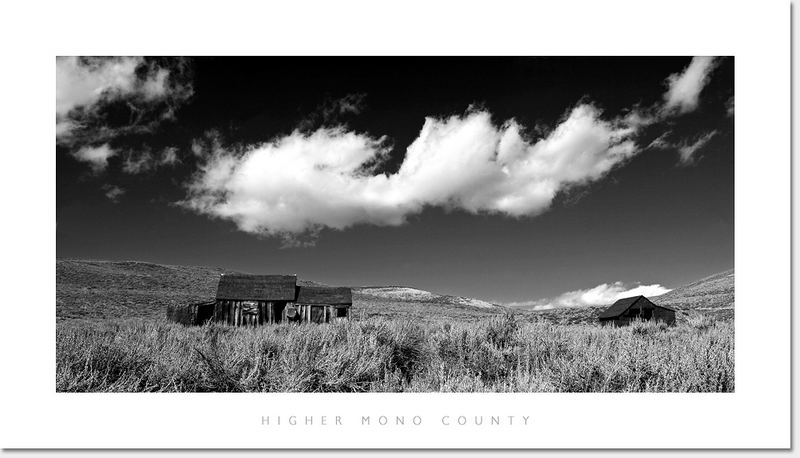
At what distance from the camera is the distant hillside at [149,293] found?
94.1 ft

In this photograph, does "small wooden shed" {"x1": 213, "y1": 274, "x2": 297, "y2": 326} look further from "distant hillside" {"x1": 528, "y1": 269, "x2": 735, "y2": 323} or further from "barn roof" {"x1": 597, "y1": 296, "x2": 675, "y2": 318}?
"barn roof" {"x1": 597, "y1": 296, "x2": 675, "y2": 318}

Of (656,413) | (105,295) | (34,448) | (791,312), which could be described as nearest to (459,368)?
(656,413)

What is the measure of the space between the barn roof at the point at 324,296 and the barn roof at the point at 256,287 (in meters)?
0.73

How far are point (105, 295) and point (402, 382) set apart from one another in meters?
39.1

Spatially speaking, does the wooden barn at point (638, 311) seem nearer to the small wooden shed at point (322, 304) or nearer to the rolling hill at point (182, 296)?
the rolling hill at point (182, 296)

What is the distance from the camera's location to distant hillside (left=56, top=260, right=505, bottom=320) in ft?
94.1

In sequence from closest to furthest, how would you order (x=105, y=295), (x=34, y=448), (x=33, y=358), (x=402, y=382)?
(x=34, y=448), (x=33, y=358), (x=402, y=382), (x=105, y=295)

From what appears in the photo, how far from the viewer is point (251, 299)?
26.7 metres

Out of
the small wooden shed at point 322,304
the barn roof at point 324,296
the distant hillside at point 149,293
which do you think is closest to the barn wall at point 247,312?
the small wooden shed at point 322,304

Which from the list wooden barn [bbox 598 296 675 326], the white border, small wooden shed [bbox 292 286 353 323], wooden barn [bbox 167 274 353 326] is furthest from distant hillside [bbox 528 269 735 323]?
the white border

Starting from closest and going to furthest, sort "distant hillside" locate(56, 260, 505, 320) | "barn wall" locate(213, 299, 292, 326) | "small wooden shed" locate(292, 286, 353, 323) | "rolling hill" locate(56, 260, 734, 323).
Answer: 1. "rolling hill" locate(56, 260, 734, 323)
2. "barn wall" locate(213, 299, 292, 326)
3. "small wooden shed" locate(292, 286, 353, 323)
4. "distant hillside" locate(56, 260, 505, 320)

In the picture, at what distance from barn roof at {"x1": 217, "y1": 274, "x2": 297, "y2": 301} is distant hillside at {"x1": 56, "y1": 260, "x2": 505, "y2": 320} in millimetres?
4048
